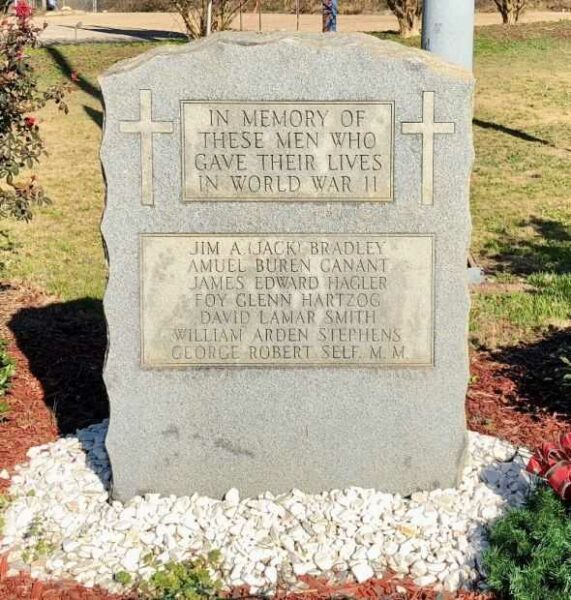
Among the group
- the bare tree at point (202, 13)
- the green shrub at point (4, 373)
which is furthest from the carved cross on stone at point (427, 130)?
the bare tree at point (202, 13)

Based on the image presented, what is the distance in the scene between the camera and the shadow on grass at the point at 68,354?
21.2ft

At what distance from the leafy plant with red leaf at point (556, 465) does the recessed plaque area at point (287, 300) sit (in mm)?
795

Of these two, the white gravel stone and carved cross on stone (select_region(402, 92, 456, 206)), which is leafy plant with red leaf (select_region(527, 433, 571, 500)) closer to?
the white gravel stone

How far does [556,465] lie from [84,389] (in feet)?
11.2

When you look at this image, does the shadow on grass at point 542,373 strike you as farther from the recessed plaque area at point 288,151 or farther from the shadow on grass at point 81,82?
the shadow on grass at point 81,82

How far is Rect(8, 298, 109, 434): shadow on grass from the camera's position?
255 inches

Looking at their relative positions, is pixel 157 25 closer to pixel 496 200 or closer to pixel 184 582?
pixel 496 200

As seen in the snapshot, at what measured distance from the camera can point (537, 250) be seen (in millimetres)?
10547

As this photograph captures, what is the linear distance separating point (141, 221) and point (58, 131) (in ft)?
43.5

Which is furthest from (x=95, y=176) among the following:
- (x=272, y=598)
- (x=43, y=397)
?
(x=272, y=598)

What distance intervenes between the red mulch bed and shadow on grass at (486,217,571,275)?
7.18ft

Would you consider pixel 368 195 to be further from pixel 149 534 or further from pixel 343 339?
pixel 149 534

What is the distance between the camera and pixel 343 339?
5066mm

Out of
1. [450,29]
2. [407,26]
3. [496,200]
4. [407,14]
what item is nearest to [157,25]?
[407,26]
